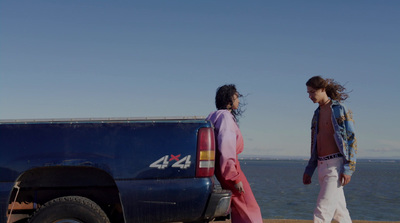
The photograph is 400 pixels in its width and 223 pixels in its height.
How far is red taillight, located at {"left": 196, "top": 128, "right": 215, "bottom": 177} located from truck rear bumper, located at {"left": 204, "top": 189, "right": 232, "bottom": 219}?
22 centimetres

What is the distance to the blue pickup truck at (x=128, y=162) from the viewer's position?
424 cm

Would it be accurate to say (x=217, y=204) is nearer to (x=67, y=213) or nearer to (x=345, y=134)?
(x=67, y=213)

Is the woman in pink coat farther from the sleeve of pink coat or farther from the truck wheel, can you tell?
the truck wheel

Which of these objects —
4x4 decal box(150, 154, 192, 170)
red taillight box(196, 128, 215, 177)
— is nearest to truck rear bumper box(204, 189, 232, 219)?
red taillight box(196, 128, 215, 177)

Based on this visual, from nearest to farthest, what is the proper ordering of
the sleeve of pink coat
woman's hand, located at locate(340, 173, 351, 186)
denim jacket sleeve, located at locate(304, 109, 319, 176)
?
the sleeve of pink coat, woman's hand, located at locate(340, 173, 351, 186), denim jacket sleeve, located at locate(304, 109, 319, 176)

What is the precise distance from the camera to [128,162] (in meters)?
4.25

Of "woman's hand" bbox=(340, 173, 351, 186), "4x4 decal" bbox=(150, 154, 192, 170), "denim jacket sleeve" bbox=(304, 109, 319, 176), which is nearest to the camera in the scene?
"4x4 decal" bbox=(150, 154, 192, 170)

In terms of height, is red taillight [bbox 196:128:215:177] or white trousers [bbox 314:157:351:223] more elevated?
red taillight [bbox 196:128:215:177]

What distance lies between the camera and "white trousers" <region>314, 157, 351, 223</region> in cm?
501

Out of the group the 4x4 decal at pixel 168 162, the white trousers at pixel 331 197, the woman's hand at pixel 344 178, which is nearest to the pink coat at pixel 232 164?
the 4x4 decal at pixel 168 162

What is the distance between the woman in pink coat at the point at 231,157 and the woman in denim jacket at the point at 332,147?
2.54ft

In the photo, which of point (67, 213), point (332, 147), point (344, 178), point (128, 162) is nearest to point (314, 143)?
point (332, 147)

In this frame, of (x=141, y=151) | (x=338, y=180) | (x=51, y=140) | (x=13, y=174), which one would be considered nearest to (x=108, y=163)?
(x=141, y=151)

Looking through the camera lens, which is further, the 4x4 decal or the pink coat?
the pink coat
